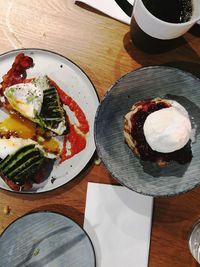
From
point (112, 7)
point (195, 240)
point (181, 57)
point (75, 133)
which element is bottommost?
point (195, 240)

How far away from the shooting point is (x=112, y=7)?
1.13 metres

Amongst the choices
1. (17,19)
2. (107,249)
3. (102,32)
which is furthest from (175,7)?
(107,249)

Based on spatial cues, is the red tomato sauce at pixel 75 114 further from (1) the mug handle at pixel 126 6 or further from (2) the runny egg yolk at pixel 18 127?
(1) the mug handle at pixel 126 6

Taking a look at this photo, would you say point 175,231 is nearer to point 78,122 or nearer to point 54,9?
point 78,122

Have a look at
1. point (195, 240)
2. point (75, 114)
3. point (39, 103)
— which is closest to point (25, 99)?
point (39, 103)

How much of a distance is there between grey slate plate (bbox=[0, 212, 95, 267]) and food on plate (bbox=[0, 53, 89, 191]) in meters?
0.11

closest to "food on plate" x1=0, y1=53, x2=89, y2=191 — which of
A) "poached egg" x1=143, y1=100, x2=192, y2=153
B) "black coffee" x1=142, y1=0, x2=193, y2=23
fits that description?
"poached egg" x1=143, y1=100, x2=192, y2=153

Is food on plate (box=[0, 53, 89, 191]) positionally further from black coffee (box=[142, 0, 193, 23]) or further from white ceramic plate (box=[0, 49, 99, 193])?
black coffee (box=[142, 0, 193, 23])

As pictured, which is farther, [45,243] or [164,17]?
[45,243]

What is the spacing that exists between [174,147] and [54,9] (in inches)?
20.9

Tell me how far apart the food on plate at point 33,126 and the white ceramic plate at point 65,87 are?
13 millimetres

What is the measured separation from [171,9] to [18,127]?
52 cm

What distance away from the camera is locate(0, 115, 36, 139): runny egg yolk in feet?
3.70

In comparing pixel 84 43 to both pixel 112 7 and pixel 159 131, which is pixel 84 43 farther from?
pixel 159 131
